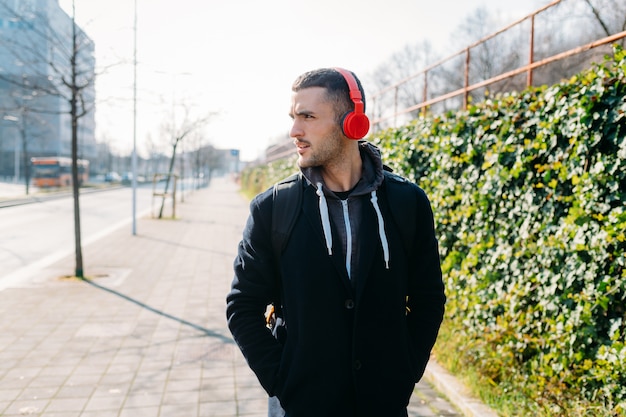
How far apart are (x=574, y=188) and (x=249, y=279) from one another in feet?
8.20

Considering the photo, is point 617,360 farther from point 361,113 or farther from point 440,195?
point 440,195

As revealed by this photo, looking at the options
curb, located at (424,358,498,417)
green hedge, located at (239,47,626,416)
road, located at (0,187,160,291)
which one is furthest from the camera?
road, located at (0,187,160,291)

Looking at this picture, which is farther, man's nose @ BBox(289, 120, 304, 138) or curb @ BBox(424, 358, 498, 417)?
curb @ BBox(424, 358, 498, 417)

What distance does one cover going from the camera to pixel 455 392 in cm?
→ 441

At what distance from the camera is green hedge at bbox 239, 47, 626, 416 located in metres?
3.34

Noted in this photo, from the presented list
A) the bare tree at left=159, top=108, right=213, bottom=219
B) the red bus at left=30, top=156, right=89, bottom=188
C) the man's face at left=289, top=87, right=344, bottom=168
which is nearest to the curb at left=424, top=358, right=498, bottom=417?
the man's face at left=289, top=87, right=344, bottom=168

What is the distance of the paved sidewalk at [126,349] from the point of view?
4.28 m

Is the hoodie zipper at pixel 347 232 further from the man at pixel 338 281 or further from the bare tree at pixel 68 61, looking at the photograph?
the bare tree at pixel 68 61

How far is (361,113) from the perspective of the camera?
2.05 meters

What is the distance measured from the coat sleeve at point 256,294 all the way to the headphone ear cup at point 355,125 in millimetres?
374

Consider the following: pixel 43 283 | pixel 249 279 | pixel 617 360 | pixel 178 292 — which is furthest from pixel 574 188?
Result: pixel 43 283

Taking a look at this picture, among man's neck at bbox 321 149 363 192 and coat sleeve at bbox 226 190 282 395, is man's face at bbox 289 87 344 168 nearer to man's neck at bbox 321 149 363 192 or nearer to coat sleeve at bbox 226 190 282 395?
man's neck at bbox 321 149 363 192

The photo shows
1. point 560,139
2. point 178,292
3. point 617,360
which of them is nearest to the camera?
point 617,360

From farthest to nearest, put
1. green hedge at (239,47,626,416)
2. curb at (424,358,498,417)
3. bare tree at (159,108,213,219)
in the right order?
bare tree at (159,108,213,219) → curb at (424,358,498,417) → green hedge at (239,47,626,416)
